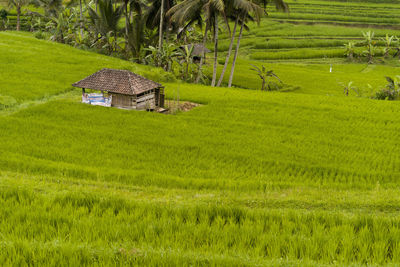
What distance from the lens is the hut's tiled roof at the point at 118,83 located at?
1275 cm

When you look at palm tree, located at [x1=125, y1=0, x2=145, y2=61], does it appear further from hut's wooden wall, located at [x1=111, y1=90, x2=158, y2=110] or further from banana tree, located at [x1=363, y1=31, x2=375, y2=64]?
banana tree, located at [x1=363, y1=31, x2=375, y2=64]

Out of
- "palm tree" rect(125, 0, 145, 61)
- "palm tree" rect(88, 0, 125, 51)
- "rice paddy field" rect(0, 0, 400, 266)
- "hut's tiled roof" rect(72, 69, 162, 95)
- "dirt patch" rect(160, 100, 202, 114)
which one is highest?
"palm tree" rect(88, 0, 125, 51)

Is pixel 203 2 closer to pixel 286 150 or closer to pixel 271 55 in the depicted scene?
pixel 286 150

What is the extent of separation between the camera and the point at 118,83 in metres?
13.0

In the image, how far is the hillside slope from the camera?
3.48 m

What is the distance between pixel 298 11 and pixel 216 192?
1990 inches

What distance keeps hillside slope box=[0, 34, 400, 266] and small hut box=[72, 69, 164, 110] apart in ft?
1.64

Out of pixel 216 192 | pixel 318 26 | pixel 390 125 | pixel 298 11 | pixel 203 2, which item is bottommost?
pixel 216 192

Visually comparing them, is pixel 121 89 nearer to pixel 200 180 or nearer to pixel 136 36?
pixel 200 180

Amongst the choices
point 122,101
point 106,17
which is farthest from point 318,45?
point 122,101

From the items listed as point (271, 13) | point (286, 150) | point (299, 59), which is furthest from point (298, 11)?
point (286, 150)

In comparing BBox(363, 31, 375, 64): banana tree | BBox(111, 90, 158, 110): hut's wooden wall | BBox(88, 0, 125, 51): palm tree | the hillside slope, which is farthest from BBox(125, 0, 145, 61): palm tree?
BBox(363, 31, 375, 64): banana tree

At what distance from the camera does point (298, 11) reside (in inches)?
2048

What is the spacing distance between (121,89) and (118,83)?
334 millimetres
